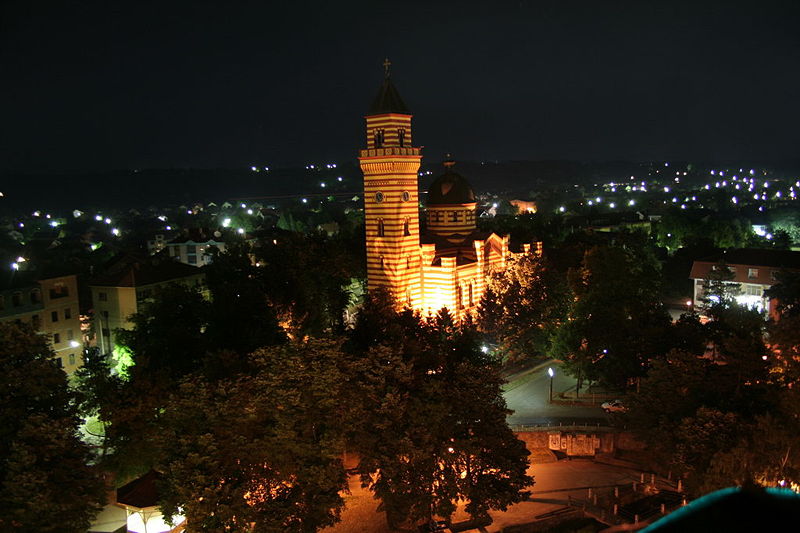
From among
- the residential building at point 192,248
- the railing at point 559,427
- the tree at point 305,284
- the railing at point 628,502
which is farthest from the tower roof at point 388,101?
the residential building at point 192,248

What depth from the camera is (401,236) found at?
42.1 m

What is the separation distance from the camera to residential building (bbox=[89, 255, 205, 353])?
43.4m

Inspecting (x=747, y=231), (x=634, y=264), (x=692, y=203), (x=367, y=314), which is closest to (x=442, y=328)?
(x=367, y=314)

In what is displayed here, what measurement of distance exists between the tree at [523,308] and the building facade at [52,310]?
2654 centimetres

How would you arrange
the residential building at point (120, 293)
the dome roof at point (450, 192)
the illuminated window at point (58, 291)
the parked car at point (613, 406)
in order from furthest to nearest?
the dome roof at point (450, 192) < the residential building at point (120, 293) < the illuminated window at point (58, 291) < the parked car at point (613, 406)

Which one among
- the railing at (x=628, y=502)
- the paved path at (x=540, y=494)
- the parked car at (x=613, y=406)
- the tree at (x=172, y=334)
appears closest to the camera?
the paved path at (x=540, y=494)

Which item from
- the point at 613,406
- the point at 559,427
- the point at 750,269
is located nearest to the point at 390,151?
the point at 559,427

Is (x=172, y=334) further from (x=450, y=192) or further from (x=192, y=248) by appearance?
(x=192, y=248)

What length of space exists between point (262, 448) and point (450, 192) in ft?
110

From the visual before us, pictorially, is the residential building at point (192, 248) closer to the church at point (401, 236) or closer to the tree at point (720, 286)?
the church at point (401, 236)

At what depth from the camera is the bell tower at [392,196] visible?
41.5 m

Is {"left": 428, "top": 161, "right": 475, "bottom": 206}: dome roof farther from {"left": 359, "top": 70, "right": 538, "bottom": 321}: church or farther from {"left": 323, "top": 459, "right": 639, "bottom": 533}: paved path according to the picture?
{"left": 323, "top": 459, "right": 639, "bottom": 533}: paved path

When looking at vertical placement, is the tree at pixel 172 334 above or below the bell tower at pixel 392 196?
below

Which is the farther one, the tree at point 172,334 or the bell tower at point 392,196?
the bell tower at point 392,196
